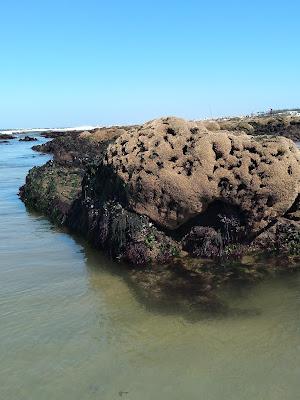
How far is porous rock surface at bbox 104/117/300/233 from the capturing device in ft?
27.5

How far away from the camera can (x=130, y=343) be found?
5.39 meters

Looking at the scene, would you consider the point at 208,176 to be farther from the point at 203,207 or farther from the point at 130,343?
the point at 130,343

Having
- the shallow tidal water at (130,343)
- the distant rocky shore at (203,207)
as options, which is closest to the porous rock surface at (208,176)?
the distant rocky shore at (203,207)

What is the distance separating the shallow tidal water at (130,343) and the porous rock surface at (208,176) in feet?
4.96

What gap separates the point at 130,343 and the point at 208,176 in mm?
3971

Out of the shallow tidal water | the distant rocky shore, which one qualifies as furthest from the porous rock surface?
the shallow tidal water

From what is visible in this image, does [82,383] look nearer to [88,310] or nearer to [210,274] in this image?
[88,310]

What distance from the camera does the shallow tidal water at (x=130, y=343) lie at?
4516 mm

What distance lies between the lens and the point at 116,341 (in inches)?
214

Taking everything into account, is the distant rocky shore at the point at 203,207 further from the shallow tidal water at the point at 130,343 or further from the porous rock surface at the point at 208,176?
the shallow tidal water at the point at 130,343

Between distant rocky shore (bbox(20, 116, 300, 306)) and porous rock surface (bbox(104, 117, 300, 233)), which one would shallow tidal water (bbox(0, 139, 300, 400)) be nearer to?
distant rocky shore (bbox(20, 116, 300, 306))

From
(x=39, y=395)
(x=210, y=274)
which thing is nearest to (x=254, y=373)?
(x=39, y=395)

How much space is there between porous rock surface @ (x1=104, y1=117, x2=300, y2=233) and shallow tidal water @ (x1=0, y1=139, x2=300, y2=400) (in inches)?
59.5

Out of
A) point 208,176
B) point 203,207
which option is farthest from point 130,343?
point 208,176
